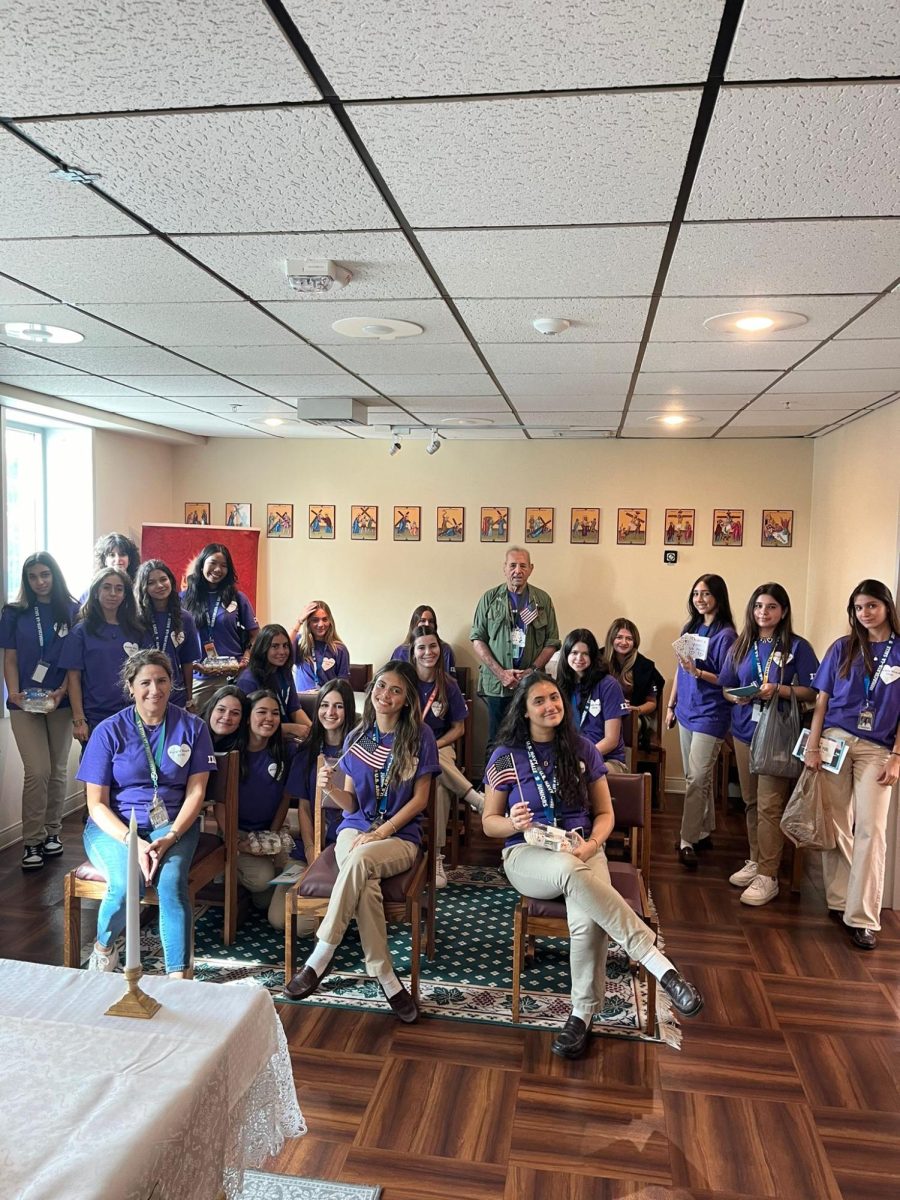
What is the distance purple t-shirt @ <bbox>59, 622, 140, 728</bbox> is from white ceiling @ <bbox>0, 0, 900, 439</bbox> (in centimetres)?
164

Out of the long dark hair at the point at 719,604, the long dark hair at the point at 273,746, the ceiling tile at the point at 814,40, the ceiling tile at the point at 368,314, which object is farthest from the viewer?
the long dark hair at the point at 719,604

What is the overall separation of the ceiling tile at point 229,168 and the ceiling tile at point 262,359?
4.64 feet

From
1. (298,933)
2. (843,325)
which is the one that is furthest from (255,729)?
(843,325)

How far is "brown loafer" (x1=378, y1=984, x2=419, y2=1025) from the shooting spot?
3.13 m

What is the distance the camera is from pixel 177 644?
4.80 meters

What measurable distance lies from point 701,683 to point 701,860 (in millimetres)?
1052

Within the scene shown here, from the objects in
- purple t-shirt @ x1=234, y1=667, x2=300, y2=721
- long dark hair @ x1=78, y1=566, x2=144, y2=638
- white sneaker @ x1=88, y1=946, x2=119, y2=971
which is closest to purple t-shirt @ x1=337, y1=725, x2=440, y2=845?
white sneaker @ x1=88, y1=946, x2=119, y2=971

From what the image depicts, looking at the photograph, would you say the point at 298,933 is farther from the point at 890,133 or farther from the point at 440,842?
the point at 890,133

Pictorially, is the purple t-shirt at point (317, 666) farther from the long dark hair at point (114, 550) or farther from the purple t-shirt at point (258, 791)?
the purple t-shirt at point (258, 791)

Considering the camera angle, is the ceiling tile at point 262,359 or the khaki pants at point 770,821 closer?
the ceiling tile at point 262,359

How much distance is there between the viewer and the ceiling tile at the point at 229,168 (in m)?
1.51

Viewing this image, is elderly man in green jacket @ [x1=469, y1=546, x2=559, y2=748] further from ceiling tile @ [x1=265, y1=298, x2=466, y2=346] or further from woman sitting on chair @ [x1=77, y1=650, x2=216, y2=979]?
ceiling tile @ [x1=265, y1=298, x2=466, y2=346]

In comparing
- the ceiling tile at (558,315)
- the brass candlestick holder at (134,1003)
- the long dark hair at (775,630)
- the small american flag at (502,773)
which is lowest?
the brass candlestick holder at (134,1003)

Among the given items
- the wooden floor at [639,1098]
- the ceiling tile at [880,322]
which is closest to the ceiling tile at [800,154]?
the ceiling tile at [880,322]
